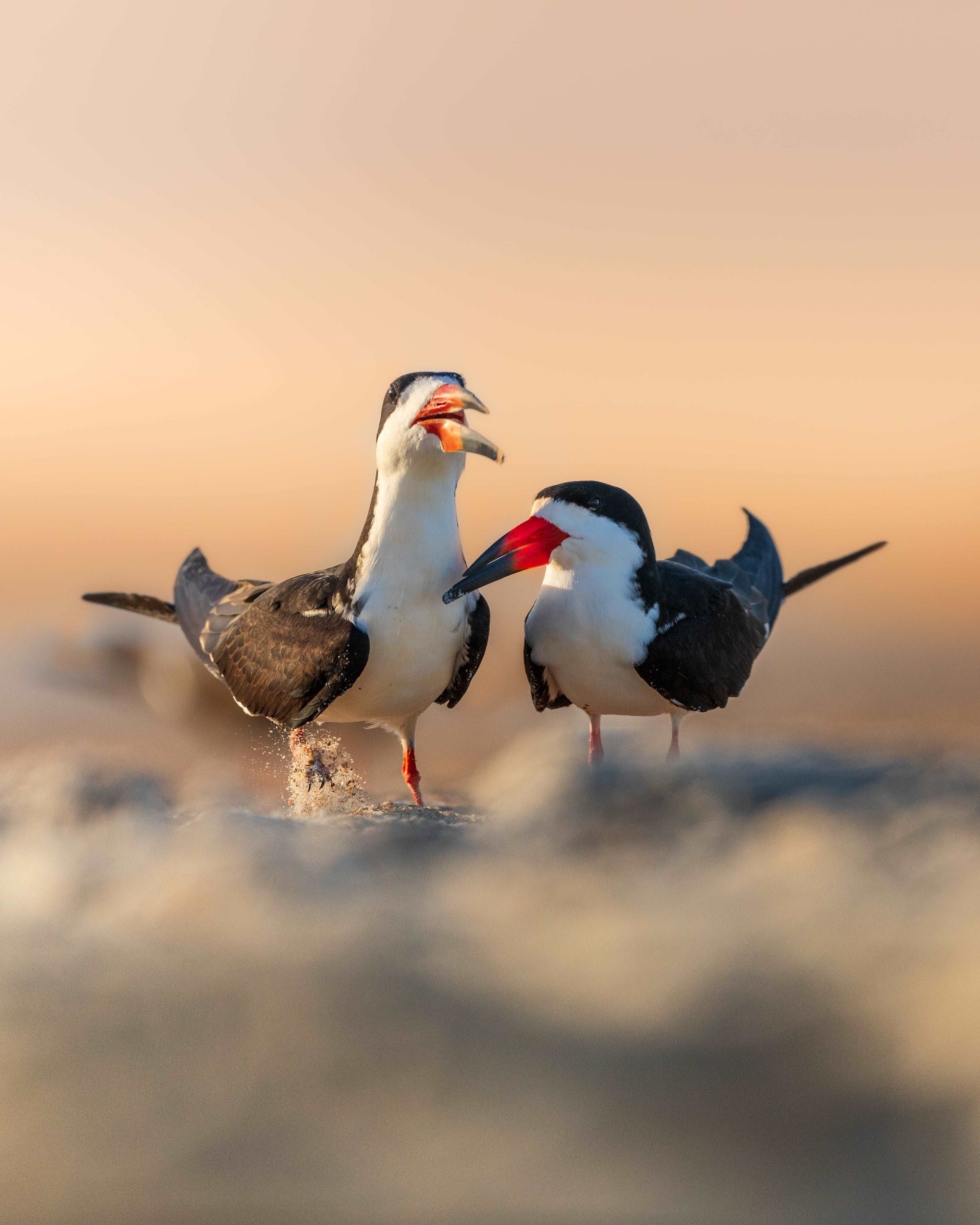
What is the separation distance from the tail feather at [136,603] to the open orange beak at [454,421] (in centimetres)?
320

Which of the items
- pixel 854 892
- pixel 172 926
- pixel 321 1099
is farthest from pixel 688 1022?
pixel 172 926

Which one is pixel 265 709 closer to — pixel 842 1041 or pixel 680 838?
pixel 680 838

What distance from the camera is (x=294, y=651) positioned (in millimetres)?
5988

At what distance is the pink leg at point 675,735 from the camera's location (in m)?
6.36

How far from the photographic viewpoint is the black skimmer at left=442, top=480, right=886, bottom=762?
5688 mm

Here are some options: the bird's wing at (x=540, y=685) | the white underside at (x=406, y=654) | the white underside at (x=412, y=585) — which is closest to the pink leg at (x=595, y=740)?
the bird's wing at (x=540, y=685)

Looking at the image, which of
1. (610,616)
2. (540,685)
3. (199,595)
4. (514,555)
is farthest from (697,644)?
(199,595)

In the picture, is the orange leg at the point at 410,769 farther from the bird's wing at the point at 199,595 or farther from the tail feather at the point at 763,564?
the tail feather at the point at 763,564

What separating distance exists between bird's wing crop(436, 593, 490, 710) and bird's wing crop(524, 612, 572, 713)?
0.23 m

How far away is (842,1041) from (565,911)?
1074 millimetres

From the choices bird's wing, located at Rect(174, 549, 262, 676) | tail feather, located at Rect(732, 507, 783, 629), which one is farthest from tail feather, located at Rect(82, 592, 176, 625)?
tail feather, located at Rect(732, 507, 783, 629)

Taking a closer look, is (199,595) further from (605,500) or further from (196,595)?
(605,500)

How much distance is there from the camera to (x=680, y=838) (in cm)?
461

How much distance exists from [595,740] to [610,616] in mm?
1122
